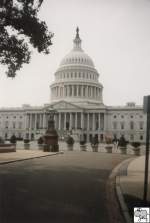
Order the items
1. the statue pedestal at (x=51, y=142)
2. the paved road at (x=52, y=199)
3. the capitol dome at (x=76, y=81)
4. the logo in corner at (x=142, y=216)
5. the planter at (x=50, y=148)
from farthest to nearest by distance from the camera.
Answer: the capitol dome at (x=76, y=81) < the statue pedestal at (x=51, y=142) < the planter at (x=50, y=148) < the paved road at (x=52, y=199) < the logo in corner at (x=142, y=216)

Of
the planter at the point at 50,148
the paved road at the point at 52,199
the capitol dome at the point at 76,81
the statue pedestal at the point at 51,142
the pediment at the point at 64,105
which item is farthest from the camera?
the capitol dome at the point at 76,81

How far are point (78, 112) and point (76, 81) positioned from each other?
12.5 m

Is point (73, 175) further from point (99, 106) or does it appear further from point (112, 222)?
point (99, 106)

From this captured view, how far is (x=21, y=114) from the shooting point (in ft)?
449

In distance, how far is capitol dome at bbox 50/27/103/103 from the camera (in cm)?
13025

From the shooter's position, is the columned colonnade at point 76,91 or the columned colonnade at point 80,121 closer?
the columned colonnade at point 80,121

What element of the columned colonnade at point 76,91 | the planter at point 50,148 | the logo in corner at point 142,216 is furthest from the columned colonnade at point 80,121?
the logo in corner at point 142,216

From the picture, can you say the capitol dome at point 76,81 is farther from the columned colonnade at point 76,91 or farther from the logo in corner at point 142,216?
the logo in corner at point 142,216

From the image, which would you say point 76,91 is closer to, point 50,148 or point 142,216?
point 50,148

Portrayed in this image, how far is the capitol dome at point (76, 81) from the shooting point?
13025 cm

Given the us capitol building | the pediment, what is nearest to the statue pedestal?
the us capitol building

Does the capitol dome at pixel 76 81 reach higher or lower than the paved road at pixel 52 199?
higher

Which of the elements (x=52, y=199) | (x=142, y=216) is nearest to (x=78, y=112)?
(x=52, y=199)

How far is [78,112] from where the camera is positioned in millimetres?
124562
